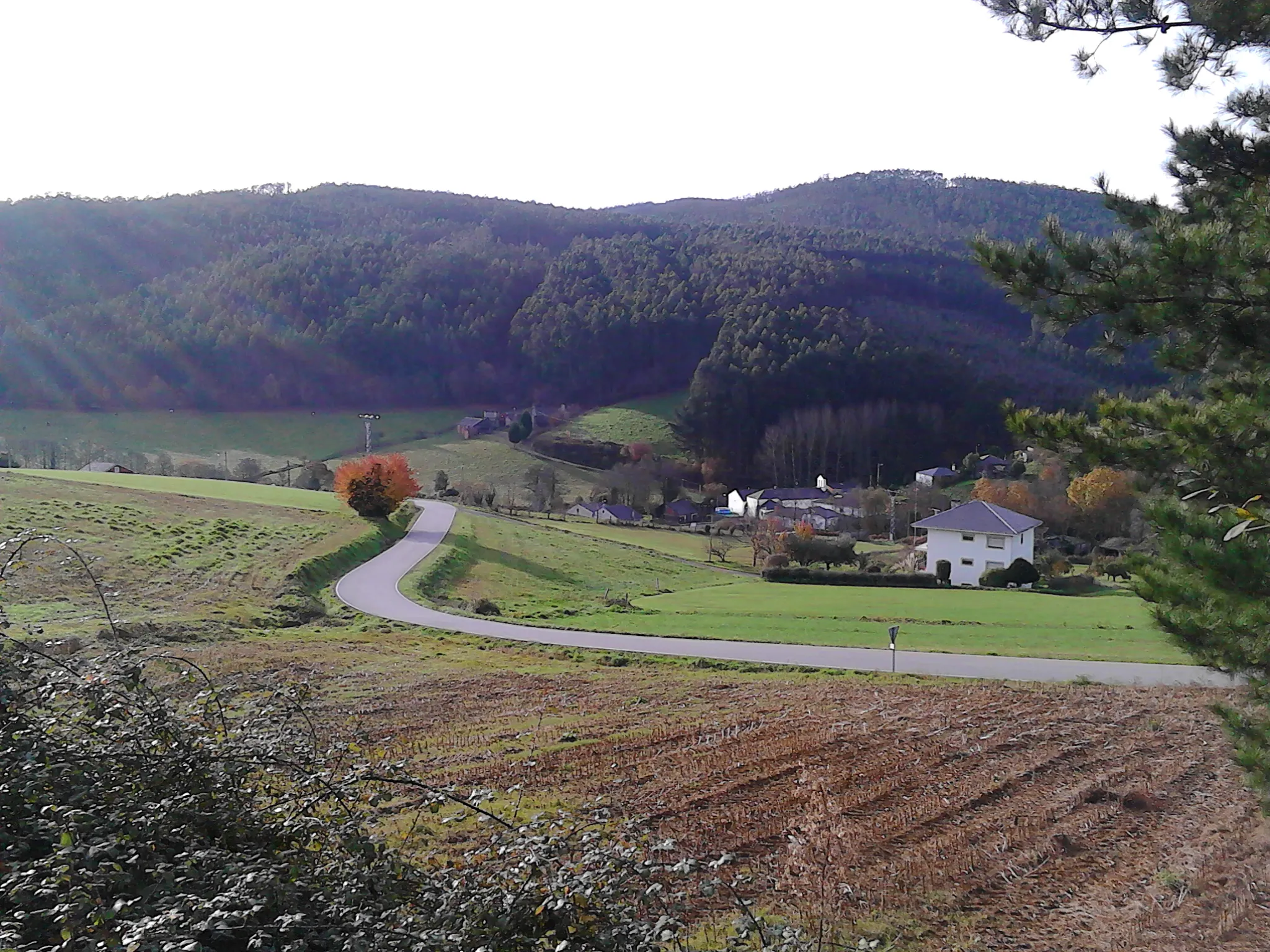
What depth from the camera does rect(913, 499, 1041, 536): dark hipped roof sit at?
149ft

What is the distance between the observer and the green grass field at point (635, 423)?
9812cm

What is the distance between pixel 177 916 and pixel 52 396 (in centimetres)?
11572

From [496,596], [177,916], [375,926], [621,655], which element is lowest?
[496,596]

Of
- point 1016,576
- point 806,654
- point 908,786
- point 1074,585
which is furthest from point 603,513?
point 908,786

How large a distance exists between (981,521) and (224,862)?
46.7m

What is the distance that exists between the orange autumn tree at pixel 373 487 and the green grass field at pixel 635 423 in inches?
1961

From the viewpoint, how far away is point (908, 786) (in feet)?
28.5

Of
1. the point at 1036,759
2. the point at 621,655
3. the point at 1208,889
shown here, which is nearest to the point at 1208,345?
the point at 1208,889

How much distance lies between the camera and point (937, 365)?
101 metres

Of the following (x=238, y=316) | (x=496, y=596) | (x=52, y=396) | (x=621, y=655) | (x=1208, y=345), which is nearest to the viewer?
(x=1208, y=345)

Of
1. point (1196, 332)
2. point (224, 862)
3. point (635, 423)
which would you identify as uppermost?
point (1196, 332)

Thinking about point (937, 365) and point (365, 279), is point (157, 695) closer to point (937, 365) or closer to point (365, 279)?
point (937, 365)

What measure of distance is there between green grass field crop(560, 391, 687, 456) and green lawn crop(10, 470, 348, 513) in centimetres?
4388

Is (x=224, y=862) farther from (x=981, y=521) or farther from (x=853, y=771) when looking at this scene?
(x=981, y=521)
